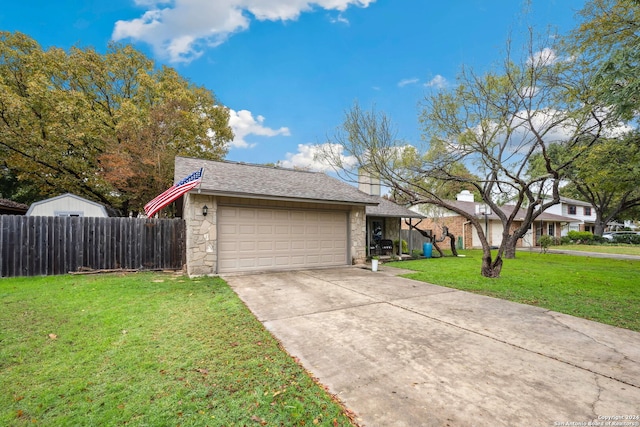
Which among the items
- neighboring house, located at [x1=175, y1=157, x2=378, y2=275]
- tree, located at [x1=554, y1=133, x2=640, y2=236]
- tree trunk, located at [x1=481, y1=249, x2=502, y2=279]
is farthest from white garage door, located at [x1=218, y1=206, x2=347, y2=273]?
tree, located at [x1=554, y1=133, x2=640, y2=236]

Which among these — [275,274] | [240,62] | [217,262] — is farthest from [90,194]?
[275,274]

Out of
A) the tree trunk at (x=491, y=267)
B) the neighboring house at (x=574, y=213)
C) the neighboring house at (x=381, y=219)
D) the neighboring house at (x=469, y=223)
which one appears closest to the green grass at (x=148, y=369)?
the tree trunk at (x=491, y=267)

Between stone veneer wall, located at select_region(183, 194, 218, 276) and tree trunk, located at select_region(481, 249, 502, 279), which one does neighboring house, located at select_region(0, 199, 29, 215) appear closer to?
stone veneer wall, located at select_region(183, 194, 218, 276)

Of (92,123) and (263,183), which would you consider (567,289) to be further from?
(92,123)

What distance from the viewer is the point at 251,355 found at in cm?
333

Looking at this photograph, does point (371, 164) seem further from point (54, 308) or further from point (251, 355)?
point (54, 308)

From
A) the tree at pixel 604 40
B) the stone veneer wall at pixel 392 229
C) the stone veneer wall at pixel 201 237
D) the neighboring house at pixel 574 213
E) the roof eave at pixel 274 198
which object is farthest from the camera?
the neighboring house at pixel 574 213

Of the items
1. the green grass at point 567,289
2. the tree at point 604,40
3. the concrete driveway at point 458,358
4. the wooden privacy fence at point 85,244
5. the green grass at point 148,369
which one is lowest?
the green grass at point 567,289

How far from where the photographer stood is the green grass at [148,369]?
230cm

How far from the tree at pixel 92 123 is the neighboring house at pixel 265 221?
20.9 feet

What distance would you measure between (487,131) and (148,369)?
30.8 feet

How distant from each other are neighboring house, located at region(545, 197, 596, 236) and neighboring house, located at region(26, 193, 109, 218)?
122ft

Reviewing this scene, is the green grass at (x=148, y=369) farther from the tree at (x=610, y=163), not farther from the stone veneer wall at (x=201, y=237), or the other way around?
the tree at (x=610, y=163)

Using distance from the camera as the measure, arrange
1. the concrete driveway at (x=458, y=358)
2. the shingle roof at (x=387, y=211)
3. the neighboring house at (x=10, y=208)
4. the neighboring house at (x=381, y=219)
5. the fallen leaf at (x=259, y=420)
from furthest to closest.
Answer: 1. the neighboring house at (x=10, y=208)
2. the neighboring house at (x=381, y=219)
3. the shingle roof at (x=387, y=211)
4. the concrete driveway at (x=458, y=358)
5. the fallen leaf at (x=259, y=420)
